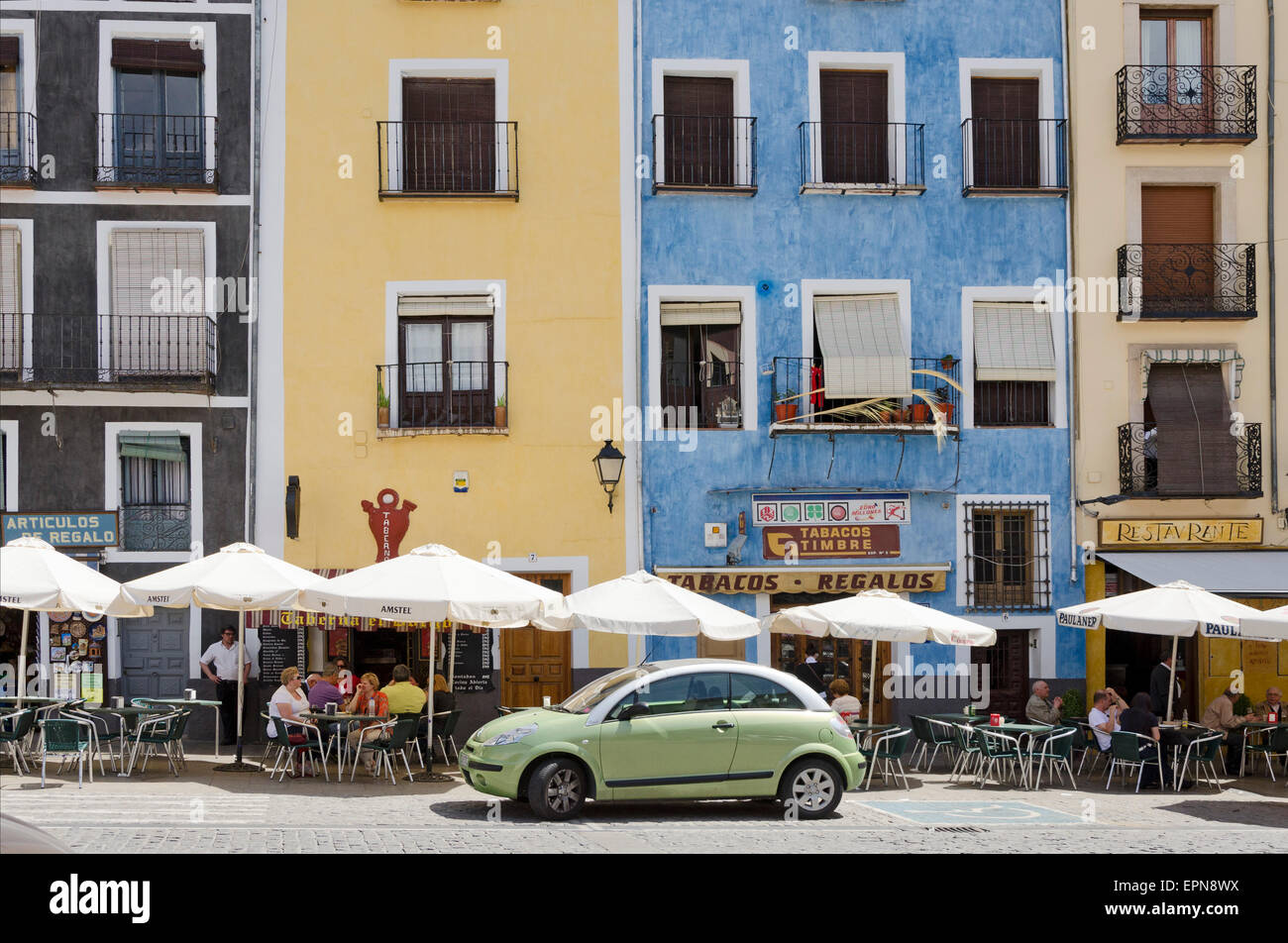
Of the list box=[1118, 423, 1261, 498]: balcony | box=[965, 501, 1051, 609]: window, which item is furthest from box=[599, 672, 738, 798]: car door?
box=[1118, 423, 1261, 498]: balcony

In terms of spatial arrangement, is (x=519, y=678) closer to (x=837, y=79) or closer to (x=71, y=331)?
(x=71, y=331)

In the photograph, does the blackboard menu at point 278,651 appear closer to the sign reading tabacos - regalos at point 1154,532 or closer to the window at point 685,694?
the window at point 685,694

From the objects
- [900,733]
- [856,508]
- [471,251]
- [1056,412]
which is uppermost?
[471,251]

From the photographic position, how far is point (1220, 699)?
18625mm

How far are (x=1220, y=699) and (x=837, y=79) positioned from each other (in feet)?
35.5

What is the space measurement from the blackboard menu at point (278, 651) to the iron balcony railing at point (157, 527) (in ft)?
5.86

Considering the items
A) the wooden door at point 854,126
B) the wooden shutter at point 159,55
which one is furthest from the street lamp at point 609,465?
the wooden shutter at point 159,55

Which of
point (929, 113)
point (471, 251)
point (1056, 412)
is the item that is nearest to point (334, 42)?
point (471, 251)

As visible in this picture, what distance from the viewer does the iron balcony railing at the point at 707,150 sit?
21.1 meters

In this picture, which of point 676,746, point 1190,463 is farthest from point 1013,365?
point 676,746

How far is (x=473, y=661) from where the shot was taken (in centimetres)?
2023

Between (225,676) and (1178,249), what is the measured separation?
15643 mm

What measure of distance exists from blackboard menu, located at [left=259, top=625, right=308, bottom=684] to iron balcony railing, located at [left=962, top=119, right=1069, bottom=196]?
479 inches

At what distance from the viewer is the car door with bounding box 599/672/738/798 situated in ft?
43.0
